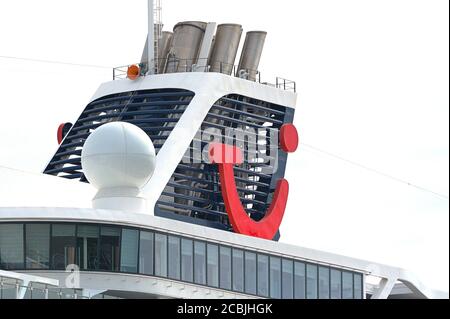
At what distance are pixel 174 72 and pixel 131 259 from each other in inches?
546

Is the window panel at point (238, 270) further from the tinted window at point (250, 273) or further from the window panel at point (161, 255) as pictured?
the window panel at point (161, 255)

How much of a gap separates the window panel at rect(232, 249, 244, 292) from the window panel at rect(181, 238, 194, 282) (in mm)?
2259

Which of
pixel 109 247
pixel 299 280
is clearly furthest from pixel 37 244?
pixel 299 280

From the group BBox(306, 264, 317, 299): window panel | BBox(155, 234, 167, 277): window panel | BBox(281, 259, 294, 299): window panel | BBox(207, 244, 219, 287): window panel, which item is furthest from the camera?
BBox(306, 264, 317, 299): window panel

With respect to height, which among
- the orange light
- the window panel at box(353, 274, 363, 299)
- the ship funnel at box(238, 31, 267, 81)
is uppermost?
the ship funnel at box(238, 31, 267, 81)

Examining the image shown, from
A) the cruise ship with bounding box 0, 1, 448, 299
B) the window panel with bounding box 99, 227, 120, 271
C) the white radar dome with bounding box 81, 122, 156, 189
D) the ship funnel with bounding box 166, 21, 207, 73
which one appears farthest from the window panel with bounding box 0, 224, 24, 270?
the ship funnel with bounding box 166, 21, 207, 73

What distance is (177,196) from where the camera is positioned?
60.5 m

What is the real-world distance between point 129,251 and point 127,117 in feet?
40.1

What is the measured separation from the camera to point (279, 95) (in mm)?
66875

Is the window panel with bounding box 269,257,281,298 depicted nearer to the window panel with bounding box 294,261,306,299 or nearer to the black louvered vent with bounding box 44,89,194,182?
the window panel with bounding box 294,261,306,299

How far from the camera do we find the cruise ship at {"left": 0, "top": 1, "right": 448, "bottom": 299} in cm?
5350
